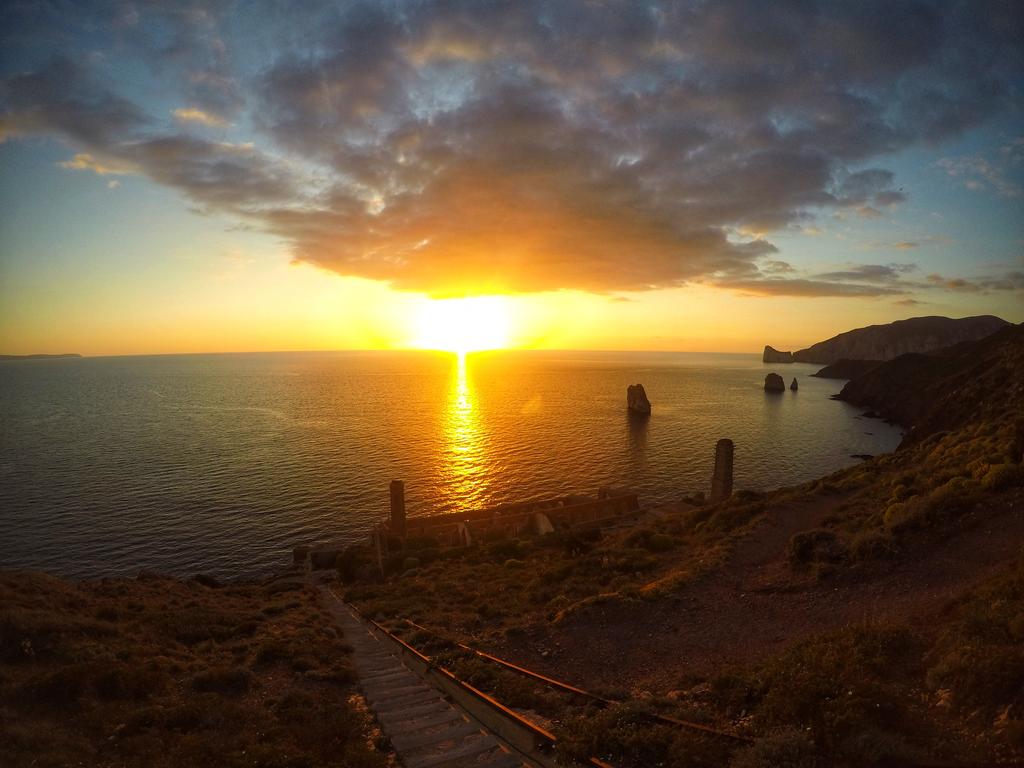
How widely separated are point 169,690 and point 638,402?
4038 inches

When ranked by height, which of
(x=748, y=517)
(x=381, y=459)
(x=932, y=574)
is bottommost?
(x=381, y=459)

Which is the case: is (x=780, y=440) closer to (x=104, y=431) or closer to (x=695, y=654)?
(x=695, y=654)

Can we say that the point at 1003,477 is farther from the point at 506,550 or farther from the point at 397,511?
the point at 397,511

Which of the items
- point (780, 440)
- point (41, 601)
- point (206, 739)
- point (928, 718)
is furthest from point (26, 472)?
point (780, 440)

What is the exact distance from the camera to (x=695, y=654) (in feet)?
42.7

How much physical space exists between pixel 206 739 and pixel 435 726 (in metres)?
4.30

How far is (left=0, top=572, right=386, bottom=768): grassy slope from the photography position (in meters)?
8.55

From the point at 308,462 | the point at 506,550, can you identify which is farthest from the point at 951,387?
the point at 308,462

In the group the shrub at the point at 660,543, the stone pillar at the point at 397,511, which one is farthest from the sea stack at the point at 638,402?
the shrub at the point at 660,543

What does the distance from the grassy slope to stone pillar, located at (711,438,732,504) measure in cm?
3232

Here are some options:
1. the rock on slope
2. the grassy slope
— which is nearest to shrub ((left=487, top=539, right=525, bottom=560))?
the grassy slope

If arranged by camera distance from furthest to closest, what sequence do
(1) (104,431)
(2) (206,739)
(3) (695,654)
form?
1. (1) (104,431)
2. (3) (695,654)
3. (2) (206,739)

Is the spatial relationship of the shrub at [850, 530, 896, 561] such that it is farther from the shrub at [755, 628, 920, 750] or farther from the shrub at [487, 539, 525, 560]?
the shrub at [487, 539, 525, 560]

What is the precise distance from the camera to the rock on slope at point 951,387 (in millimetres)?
45294
